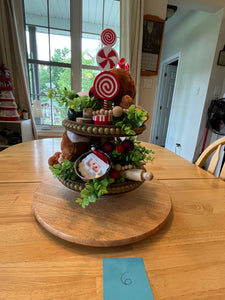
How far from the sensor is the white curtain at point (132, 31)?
1.99 meters

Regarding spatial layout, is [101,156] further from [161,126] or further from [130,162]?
[161,126]

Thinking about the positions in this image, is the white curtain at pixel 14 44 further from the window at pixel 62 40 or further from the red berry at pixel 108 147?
the red berry at pixel 108 147

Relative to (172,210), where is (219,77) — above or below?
above

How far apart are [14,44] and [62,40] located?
0.62 metres

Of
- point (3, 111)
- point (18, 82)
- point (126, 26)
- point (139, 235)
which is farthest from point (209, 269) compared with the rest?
point (18, 82)

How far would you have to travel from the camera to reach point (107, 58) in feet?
1.51

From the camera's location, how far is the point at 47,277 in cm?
31

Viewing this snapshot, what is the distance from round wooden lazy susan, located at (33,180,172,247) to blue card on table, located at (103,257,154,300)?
0.13ft

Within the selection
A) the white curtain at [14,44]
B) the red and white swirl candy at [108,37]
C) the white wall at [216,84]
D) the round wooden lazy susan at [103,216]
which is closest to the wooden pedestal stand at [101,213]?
the round wooden lazy susan at [103,216]

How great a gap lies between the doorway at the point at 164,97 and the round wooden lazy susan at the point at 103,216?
3664mm

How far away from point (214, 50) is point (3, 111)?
10.0 ft

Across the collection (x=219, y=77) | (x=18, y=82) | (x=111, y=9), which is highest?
(x=111, y=9)

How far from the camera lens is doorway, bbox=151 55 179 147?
12.2 ft

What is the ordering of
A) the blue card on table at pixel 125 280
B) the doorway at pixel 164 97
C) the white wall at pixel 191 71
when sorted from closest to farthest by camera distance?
1. the blue card on table at pixel 125 280
2. the white wall at pixel 191 71
3. the doorway at pixel 164 97
